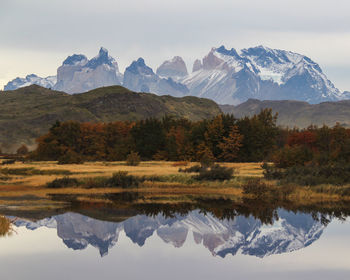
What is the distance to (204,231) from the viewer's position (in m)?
32.5

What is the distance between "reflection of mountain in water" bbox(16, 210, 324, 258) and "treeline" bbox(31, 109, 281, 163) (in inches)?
1860

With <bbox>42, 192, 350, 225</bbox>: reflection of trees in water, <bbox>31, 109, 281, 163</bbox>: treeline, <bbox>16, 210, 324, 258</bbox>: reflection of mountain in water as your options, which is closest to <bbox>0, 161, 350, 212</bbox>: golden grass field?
<bbox>42, 192, 350, 225</bbox>: reflection of trees in water

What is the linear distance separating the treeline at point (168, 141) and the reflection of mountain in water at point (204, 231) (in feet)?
155

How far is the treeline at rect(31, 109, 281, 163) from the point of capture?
92250mm

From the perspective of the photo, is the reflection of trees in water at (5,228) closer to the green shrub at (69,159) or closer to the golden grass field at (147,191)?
the golden grass field at (147,191)

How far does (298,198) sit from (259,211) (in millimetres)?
8000

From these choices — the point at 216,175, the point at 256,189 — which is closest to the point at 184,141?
the point at 216,175

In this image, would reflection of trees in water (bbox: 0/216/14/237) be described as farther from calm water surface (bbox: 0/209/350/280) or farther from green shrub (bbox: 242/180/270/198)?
green shrub (bbox: 242/180/270/198)

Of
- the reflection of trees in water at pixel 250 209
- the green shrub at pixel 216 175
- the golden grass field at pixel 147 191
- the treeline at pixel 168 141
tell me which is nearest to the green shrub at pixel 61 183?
the golden grass field at pixel 147 191

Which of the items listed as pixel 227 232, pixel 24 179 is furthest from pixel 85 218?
pixel 24 179

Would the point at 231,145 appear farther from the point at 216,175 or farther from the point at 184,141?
the point at 216,175

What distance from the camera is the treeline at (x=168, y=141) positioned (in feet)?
303

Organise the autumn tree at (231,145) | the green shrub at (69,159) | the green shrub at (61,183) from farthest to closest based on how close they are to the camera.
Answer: the autumn tree at (231,145) < the green shrub at (69,159) < the green shrub at (61,183)

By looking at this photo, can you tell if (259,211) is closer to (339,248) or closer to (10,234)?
(339,248)
